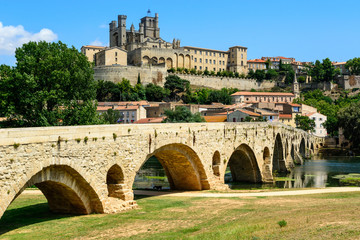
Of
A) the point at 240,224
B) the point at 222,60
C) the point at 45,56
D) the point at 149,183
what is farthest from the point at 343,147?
the point at 222,60

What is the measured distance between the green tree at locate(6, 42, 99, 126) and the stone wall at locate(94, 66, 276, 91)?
241 feet

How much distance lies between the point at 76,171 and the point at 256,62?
136336 mm

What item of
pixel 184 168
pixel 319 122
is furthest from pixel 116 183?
pixel 319 122

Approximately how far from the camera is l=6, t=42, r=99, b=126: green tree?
3050cm

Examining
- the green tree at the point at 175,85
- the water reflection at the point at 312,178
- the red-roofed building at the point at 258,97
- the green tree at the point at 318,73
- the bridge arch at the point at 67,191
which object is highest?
the green tree at the point at 318,73

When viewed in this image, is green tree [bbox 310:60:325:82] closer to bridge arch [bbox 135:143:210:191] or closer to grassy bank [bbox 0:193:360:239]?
bridge arch [bbox 135:143:210:191]

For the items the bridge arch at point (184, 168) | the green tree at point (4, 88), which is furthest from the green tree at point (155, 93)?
the bridge arch at point (184, 168)

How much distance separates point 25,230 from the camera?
1499 cm

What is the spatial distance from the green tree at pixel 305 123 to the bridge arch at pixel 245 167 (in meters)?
46.5

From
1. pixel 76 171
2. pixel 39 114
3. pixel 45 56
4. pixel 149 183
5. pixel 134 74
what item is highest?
pixel 134 74

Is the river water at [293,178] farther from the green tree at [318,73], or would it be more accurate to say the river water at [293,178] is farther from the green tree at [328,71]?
the green tree at [328,71]

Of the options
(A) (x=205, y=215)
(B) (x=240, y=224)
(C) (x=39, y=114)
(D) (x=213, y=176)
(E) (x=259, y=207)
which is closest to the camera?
(B) (x=240, y=224)

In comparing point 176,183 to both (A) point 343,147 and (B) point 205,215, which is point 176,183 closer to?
(B) point 205,215

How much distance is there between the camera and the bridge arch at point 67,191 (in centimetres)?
1579
